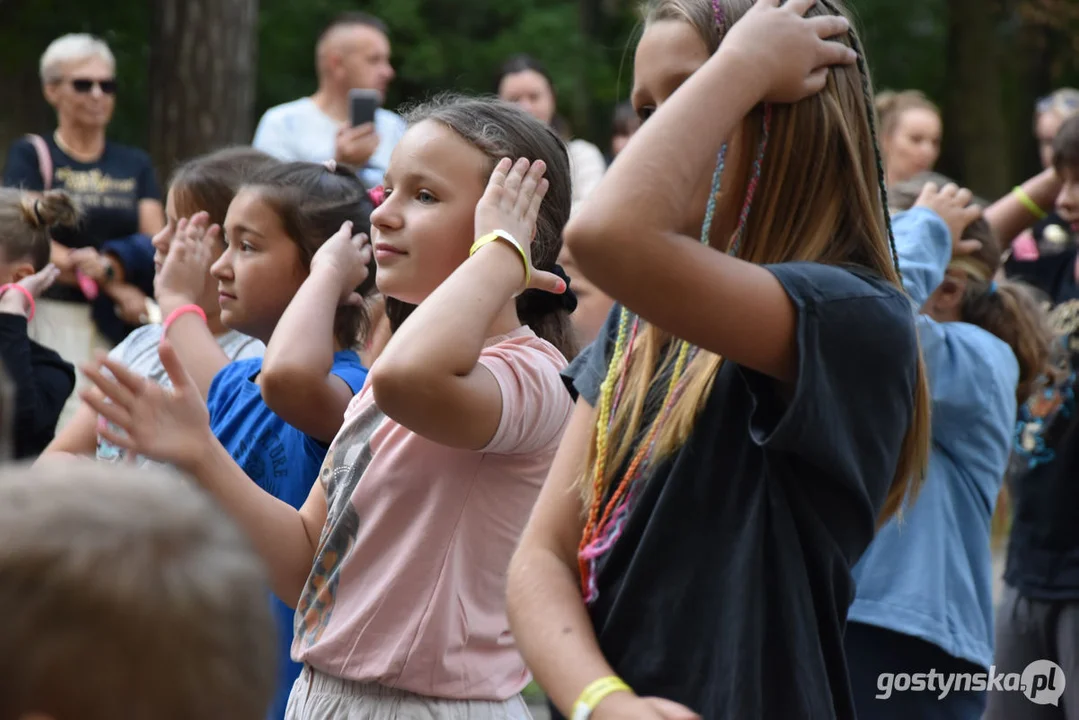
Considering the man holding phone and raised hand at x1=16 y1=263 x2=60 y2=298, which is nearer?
raised hand at x1=16 y1=263 x2=60 y2=298

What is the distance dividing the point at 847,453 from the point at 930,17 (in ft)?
49.2

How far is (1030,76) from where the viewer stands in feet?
53.0

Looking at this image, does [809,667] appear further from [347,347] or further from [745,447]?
[347,347]

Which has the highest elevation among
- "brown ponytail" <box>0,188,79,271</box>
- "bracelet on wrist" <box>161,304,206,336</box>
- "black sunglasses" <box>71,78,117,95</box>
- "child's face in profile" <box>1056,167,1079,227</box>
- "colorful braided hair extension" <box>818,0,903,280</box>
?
"colorful braided hair extension" <box>818,0,903,280</box>

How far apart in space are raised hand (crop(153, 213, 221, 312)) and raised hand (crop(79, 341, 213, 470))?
1.16 meters

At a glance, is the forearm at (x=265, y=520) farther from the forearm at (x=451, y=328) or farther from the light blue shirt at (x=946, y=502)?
the light blue shirt at (x=946, y=502)

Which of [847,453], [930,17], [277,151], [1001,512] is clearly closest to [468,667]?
[847,453]

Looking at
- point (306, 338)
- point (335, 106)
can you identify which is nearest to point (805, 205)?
point (306, 338)

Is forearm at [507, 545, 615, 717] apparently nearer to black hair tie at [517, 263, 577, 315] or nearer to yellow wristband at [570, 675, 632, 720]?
yellow wristband at [570, 675, 632, 720]

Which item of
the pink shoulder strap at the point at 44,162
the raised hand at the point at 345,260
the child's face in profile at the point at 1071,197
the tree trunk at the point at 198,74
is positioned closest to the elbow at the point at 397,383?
the raised hand at the point at 345,260

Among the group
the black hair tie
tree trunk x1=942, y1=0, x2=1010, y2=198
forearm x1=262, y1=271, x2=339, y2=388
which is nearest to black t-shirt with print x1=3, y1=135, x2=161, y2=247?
forearm x1=262, y1=271, x2=339, y2=388

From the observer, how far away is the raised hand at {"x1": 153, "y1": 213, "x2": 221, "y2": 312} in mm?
3521

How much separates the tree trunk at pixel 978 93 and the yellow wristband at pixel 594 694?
13.3m

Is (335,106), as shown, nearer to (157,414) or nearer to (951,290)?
(951,290)
